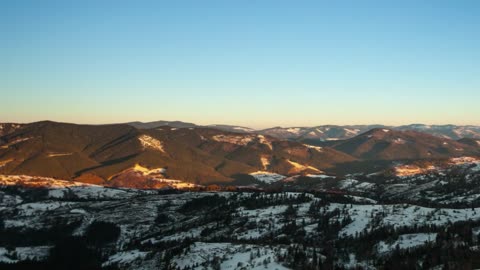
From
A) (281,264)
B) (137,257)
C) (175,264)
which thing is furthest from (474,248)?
(137,257)

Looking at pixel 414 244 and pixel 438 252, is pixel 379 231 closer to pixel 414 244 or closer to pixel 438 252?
pixel 414 244

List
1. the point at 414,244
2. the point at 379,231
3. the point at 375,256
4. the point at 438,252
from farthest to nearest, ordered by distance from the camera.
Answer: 1. the point at 379,231
2. the point at 414,244
3. the point at 375,256
4. the point at 438,252

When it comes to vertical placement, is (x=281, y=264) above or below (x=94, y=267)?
above

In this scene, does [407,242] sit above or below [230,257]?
above

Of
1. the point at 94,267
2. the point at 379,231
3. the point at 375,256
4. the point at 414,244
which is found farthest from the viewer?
the point at 379,231

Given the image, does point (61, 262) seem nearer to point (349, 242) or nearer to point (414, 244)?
point (349, 242)

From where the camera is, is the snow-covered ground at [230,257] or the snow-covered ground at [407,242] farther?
the snow-covered ground at [407,242]

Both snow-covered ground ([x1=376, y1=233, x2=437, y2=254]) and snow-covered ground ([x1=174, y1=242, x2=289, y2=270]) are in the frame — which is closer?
snow-covered ground ([x1=174, y1=242, x2=289, y2=270])

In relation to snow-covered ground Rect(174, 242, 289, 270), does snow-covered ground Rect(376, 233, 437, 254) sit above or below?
above

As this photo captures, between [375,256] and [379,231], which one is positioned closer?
[375,256]

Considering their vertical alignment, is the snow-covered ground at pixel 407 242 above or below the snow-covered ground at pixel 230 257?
above

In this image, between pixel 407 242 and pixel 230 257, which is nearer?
pixel 230 257
